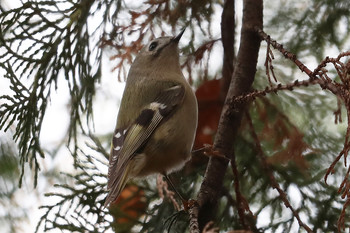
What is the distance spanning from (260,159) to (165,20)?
755 millimetres

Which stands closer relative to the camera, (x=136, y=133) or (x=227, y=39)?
(x=136, y=133)

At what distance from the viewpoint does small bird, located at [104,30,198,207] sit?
238 cm

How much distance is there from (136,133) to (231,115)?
1.53 feet

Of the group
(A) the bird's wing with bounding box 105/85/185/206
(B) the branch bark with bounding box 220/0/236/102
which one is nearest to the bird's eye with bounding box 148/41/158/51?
(A) the bird's wing with bounding box 105/85/185/206

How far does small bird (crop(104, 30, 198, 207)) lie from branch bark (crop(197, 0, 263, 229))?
0.30 meters

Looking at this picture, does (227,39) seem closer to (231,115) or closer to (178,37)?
(178,37)

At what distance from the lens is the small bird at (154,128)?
7.82 ft

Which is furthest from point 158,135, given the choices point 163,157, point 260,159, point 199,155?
point 260,159

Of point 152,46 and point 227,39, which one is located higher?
point 152,46

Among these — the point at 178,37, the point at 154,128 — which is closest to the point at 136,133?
the point at 154,128

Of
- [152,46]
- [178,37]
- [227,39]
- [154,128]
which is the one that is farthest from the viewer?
[152,46]

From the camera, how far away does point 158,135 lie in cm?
249

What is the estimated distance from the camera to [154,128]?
2.51 m

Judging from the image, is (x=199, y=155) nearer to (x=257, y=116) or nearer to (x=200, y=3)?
(x=257, y=116)
